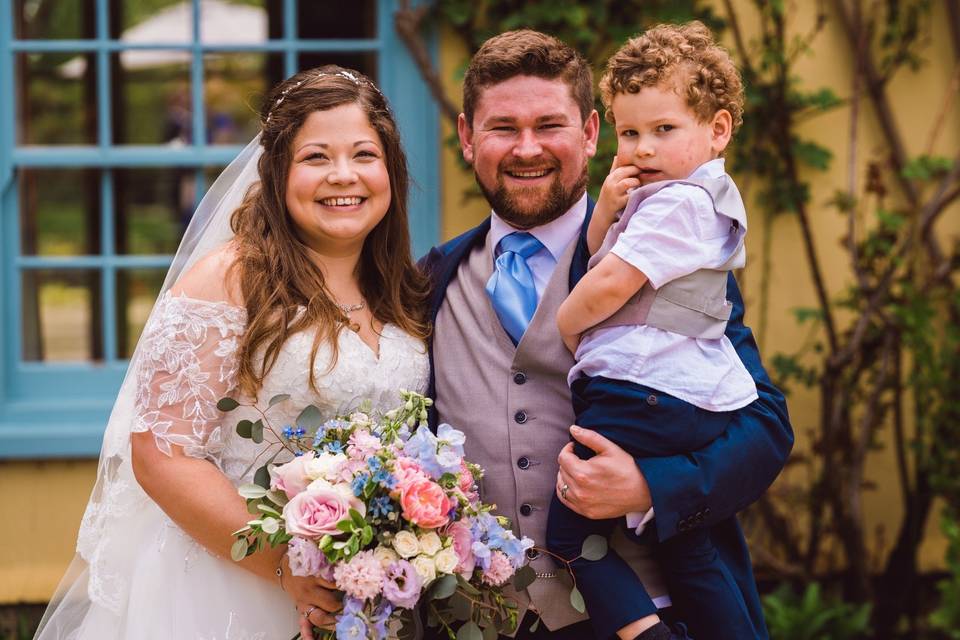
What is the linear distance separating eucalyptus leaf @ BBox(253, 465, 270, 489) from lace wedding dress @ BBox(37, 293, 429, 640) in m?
0.15

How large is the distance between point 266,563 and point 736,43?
9.62 ft

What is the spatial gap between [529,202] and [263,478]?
884 mm

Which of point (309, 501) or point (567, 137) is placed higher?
point (567, 137)

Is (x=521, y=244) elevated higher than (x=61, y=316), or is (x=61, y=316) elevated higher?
(x=521, y=244)

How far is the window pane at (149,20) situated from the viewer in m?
4.38

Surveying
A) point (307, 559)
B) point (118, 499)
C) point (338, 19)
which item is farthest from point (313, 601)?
point (338, 19)

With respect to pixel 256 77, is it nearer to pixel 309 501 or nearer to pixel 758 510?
pixel 758 510

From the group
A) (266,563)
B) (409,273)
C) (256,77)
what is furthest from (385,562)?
(256,77)

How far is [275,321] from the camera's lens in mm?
2357

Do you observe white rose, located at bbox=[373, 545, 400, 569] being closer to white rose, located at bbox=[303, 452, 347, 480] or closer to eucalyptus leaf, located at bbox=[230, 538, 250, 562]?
white rose, located at bbox=[303, 452, 347, 480]

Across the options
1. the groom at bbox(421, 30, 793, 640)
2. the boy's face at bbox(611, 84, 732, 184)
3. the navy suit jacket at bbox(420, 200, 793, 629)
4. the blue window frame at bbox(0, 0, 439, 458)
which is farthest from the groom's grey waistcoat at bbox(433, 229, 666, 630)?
the blue window frame at bbox(0, 0, 439, 458)

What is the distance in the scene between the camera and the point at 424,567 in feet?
6.59

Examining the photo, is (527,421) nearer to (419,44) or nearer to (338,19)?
(419,44)

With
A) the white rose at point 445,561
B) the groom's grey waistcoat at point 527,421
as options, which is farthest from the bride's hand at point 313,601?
the groom's grey waistcoat at point 527,421
